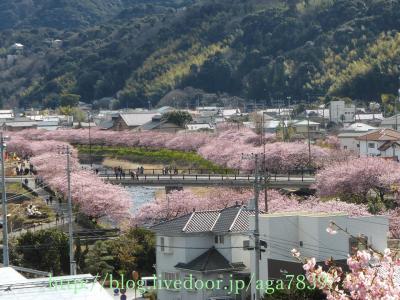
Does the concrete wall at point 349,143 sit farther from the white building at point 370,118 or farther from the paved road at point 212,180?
the white building at point 370,118

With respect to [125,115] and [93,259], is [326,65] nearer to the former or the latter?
[125,115]

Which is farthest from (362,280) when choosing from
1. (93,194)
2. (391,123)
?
(391,123)

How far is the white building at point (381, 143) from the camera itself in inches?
2039

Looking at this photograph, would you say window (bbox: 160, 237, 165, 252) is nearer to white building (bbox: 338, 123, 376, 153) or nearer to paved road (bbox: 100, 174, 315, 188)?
paved road (bbox: 100, 174, 315, 188)

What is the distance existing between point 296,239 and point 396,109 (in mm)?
65734

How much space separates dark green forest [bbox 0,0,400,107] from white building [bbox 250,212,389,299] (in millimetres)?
79055

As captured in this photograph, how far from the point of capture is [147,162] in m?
72.0

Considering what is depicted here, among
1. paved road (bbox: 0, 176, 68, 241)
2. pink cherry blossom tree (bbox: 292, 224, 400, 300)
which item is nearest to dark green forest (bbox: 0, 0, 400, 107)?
paved road (bbox: 0, 176, 68, 241)

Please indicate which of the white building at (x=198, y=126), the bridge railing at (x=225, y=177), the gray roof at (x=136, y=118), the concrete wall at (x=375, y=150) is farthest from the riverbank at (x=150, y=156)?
the concrete wall at (x=375, y=150)

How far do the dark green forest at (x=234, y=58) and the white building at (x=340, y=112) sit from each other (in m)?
16.0

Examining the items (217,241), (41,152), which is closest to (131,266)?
(217,241)

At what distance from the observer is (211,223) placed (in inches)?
908

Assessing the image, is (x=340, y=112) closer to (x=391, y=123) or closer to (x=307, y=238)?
(x=391, y=123)

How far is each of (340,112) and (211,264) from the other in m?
62.2
